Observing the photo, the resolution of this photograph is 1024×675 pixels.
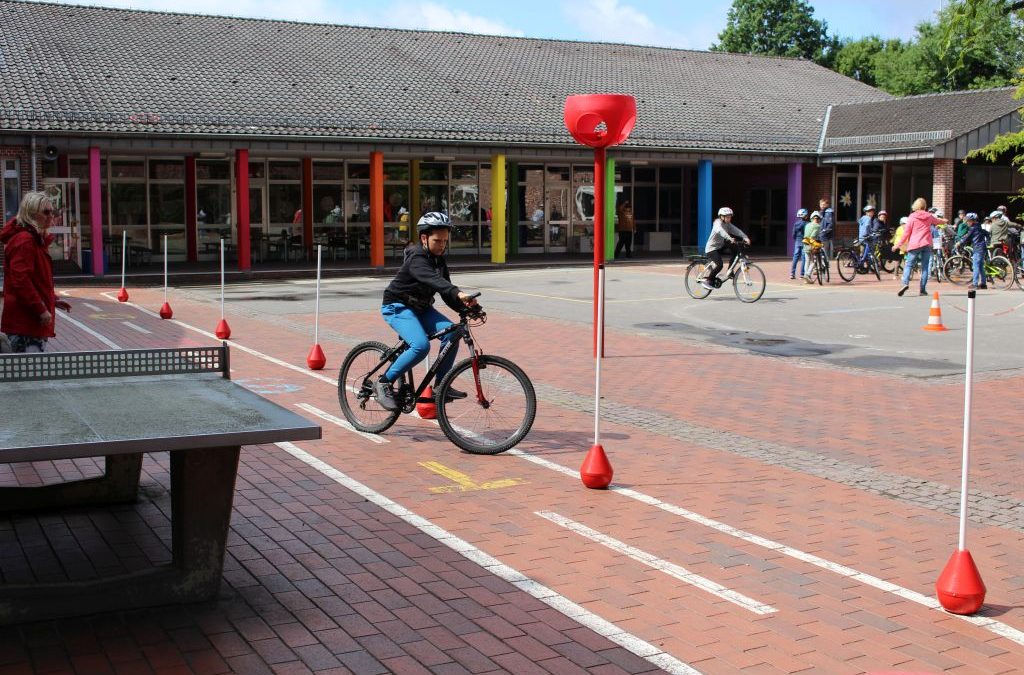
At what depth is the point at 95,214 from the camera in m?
27.0

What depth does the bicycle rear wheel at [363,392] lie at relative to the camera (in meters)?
8.99

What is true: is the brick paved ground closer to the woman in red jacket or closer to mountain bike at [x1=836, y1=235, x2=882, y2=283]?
the woman in red jacket

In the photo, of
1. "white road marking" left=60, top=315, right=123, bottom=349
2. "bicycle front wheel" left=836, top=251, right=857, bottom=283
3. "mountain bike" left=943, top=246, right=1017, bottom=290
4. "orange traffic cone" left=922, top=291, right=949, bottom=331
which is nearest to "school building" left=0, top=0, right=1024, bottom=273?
"bicycle front wheel" left=836, top=251, right=857, bottom=283

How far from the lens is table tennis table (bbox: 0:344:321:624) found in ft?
14.7

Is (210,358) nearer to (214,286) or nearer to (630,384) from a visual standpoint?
(630,384)

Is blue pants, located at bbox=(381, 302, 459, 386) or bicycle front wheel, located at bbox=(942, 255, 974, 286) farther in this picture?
bicycle front wheel, located at bbox=(942, 255, 974, 286)

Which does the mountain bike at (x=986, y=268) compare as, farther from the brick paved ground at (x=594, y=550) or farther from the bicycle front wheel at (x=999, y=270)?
the brick paved ground at (x=594, y=550)

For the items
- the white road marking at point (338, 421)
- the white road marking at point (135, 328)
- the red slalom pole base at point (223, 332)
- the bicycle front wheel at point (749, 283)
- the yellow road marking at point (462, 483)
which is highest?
the bicycle front wheel at point (749, 283)

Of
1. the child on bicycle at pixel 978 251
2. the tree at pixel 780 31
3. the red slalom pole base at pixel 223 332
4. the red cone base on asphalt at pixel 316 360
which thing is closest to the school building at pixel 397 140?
the child on bicycle at pixel 978 251

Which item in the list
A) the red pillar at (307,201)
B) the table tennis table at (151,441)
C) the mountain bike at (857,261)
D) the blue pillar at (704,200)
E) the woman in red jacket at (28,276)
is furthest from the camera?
the blue pillar at (704,200)

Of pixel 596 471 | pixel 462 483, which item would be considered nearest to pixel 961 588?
→ pixel 596 471

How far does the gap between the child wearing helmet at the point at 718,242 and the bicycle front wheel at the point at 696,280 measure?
427 mm

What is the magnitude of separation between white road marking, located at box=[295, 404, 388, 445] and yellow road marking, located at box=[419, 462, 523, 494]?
1079mm

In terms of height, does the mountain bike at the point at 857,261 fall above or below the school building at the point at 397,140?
below
